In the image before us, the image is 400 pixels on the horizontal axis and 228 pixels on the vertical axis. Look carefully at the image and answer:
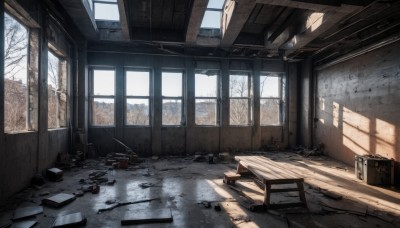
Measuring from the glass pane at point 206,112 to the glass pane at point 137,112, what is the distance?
1.78m

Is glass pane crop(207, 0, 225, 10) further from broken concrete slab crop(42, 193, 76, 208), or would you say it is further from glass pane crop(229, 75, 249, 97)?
broken concrete slab crop(42, 193, 76, 208)

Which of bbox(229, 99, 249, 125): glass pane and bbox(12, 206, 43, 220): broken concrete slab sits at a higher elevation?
bbox(229, 99, 249, 125): glass pane

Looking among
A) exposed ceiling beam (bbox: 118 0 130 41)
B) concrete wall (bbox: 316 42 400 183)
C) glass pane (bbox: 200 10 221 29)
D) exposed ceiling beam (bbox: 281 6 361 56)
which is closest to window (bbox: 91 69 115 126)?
exposed ceiling beam (bbox: 118 0 130 41)

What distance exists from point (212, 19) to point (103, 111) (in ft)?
15.3

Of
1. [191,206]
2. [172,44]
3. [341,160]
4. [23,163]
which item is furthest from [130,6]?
[341,160]

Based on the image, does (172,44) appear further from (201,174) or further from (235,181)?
(235,181)

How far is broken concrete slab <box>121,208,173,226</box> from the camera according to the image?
2873 mm

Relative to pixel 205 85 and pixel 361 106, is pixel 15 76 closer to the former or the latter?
pixel 205 85

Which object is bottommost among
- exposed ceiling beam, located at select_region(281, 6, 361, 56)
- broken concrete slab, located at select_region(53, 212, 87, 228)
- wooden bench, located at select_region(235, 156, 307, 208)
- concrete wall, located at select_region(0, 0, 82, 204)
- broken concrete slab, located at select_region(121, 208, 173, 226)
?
broken concrete slab, located at select_region(121, 208, 173, 226)

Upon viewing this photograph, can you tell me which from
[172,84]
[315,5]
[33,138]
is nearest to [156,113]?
[172,84]

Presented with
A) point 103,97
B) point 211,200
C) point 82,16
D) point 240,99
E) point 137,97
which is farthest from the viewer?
point 240,99

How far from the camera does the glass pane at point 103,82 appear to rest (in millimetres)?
7570

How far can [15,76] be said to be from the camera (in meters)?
3.89

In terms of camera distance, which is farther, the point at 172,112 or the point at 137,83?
the point at 172,112
